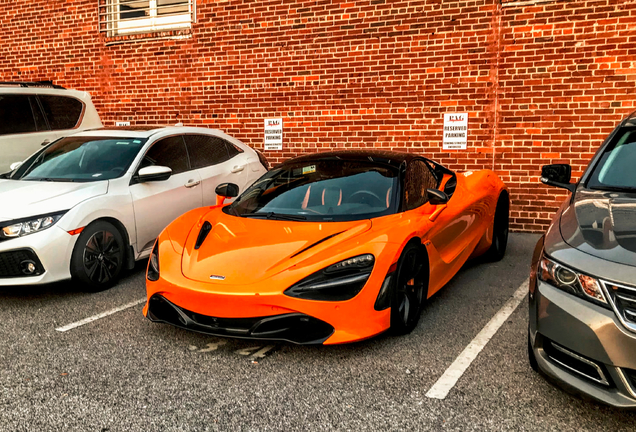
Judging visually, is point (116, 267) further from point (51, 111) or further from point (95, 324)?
point (51, 111)

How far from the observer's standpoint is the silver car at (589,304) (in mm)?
2686

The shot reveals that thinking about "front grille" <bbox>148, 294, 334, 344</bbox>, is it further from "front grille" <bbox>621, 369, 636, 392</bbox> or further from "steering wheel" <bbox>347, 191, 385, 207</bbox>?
"front grille" <bbox>621, 369, 636, 392</bbox>

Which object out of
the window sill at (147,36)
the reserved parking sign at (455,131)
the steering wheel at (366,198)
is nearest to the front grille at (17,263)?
the steering wheel at (366,198)

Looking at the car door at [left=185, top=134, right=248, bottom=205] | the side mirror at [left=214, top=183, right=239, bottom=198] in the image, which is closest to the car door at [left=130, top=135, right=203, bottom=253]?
the car door at [left=185, top=134, right=248, bottom=205]

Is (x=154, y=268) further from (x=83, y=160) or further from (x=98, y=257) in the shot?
(x=83, y=160)

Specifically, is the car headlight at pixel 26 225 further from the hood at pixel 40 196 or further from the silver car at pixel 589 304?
the silver car at pixel 589 304

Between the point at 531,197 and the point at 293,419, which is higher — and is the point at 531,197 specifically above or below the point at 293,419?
above

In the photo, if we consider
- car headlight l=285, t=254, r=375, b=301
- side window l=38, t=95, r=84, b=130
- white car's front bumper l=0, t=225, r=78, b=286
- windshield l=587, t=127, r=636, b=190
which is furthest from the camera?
side window l=38, t=95, r=84, b=130

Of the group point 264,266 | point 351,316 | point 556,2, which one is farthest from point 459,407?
point 556,2

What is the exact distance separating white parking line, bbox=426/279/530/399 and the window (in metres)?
7.55

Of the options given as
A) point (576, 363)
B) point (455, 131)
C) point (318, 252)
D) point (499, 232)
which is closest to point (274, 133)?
point (455, 131)

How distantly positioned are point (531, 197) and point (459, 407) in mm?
5726

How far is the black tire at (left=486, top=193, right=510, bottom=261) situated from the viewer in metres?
6.48

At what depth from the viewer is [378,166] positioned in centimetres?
514
